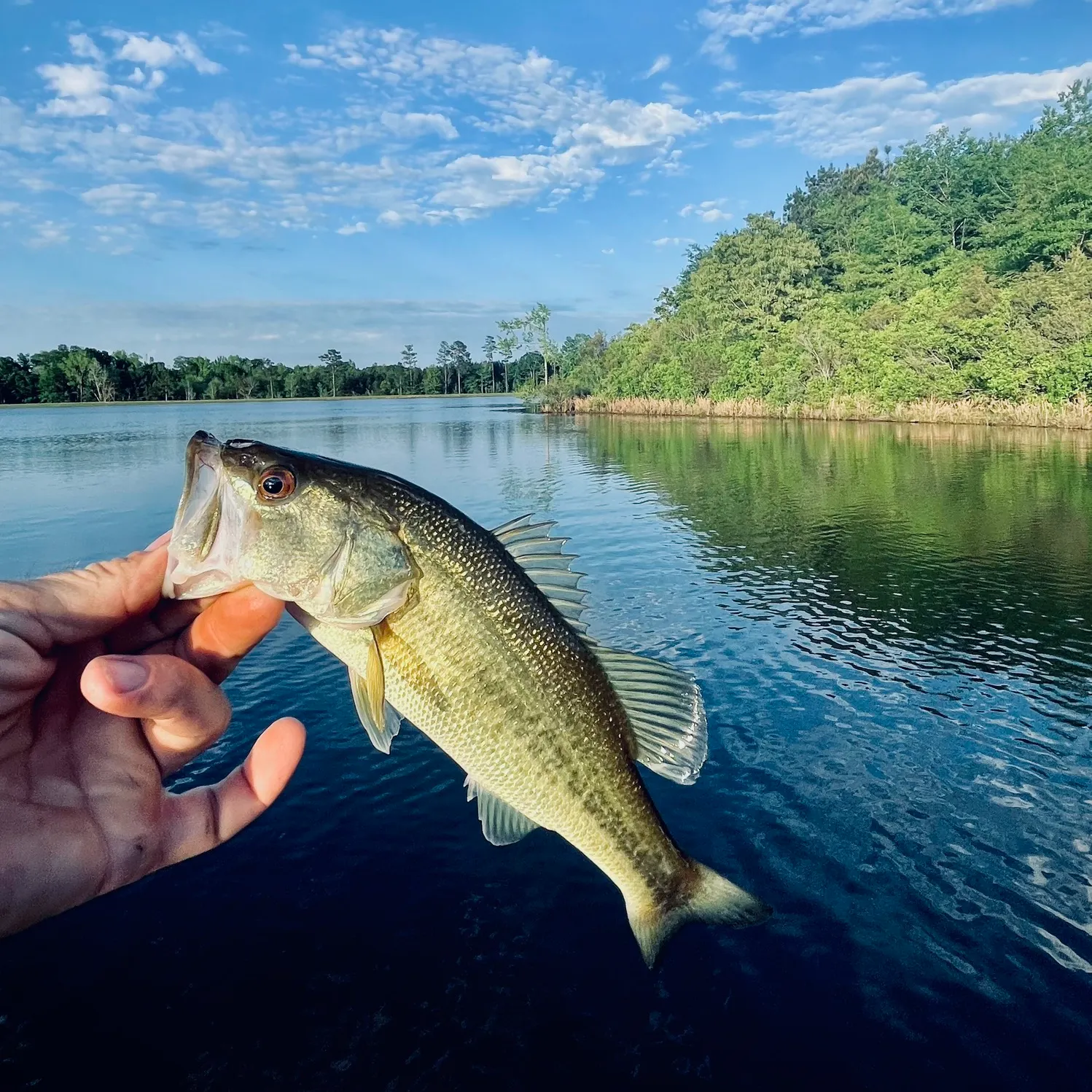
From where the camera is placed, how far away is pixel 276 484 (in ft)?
10.2

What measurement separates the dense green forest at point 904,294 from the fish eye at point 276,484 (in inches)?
2313

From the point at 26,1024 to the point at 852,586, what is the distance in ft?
58.4

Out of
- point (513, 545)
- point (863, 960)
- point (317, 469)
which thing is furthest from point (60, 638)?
point (863, 960)

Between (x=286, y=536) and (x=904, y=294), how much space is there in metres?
86.4

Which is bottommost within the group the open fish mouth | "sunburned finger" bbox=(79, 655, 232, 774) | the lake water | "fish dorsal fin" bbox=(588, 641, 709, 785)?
the lake water

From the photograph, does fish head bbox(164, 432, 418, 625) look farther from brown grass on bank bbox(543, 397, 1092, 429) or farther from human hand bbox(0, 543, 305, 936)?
brown grass on bank bbox(543, 397, 1092, 429)

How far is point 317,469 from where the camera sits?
10.5 feet

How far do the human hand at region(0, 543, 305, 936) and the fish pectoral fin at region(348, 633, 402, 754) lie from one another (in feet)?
1.36

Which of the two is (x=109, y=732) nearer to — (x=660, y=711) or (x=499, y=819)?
(x=499, y=819)

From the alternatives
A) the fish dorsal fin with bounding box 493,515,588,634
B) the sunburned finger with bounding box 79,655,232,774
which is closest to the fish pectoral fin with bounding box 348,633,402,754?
the sunburned finger with bounding box 79,655,232,774

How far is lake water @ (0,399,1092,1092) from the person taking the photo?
6.70 metres

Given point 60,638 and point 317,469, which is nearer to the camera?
point 60,638

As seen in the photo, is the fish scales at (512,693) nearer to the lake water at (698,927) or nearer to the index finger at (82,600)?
the index finger at (82,600)

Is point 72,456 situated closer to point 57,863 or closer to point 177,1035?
point 177,1035
